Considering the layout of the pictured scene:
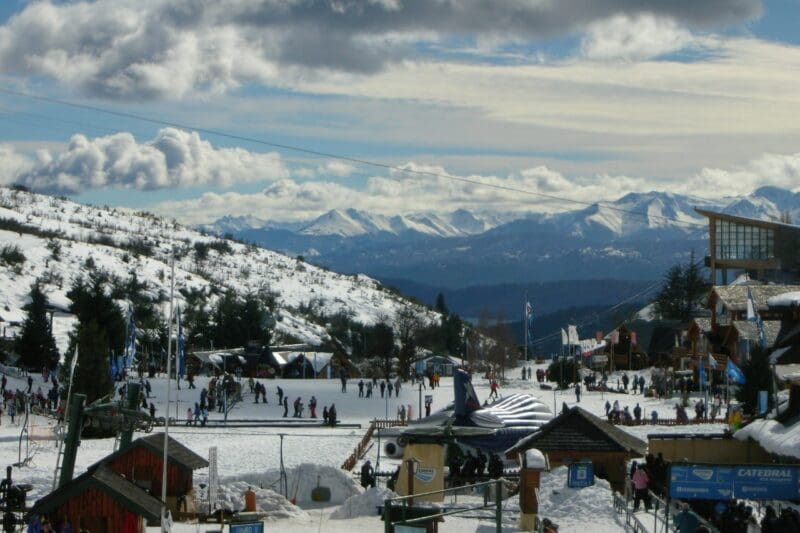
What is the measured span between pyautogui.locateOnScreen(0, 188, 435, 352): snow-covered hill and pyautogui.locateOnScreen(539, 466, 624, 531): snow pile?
59254mm

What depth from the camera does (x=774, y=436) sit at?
28031 mm

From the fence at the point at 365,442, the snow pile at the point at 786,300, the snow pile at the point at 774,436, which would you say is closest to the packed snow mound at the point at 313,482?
the fence at the point at 365,442

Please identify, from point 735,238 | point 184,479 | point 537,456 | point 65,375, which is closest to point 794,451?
point 537,456

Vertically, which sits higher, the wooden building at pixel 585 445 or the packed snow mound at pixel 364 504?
the wooden building at pixel 585 445

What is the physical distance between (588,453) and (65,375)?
30.3m

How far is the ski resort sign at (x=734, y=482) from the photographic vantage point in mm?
18859

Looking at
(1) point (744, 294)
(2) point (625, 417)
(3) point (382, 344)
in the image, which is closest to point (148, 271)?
(3) point (382, 344)

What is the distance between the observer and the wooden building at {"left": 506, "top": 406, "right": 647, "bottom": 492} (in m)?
30.5

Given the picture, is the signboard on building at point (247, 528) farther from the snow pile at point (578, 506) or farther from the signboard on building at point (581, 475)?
the signboard on building at point (581, 475)

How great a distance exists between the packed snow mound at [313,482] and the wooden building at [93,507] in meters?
8.36

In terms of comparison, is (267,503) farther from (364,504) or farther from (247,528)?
(247,528)

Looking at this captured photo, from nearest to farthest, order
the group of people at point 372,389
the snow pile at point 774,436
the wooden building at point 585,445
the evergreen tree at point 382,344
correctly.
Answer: the snow pile at point 774,436, the wooden building at point 585,445, the group of people at point 372,389, the evergreen tree at point 382,344

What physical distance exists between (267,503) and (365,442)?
46.7 feet

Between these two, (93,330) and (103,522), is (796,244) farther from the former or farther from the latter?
(103,522)
